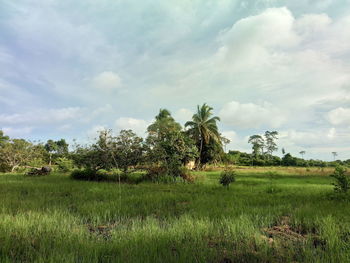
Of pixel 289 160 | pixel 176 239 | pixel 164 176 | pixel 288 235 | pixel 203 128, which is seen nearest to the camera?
pixel 176 239

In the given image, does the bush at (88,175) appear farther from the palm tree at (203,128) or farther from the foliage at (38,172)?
the palm tree at (203,128)

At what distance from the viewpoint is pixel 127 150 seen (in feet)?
40.3

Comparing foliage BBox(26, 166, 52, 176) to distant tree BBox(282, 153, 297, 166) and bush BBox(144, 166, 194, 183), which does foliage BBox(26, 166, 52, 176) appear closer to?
bush BBox(144, 166, 194, 183)

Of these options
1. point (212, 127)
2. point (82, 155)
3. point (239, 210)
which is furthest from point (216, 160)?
point (239, 210)

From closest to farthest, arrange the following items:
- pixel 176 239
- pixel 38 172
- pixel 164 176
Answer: pixel 176 239
pixel 164 176
pixel 38 172

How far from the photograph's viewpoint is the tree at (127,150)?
12.1 m

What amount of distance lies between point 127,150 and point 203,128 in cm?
2066

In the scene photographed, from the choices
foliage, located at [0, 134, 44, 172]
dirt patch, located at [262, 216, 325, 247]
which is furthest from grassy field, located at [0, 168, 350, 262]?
foliage, located at [0, 134, 44, 172]

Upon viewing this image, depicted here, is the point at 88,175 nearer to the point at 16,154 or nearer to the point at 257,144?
the point at 16,154

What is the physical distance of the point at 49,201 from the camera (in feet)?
17.6

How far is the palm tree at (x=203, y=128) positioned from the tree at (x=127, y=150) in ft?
61.2

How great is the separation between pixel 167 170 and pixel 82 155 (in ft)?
17.8

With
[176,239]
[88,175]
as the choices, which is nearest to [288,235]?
[176,239]

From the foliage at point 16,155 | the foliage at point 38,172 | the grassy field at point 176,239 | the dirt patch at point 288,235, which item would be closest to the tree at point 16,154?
the foliage at point 16,155
